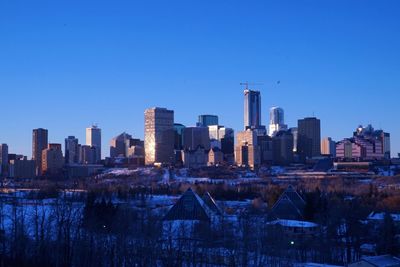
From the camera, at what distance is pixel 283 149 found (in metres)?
84.6

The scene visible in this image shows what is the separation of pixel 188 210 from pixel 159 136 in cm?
6590

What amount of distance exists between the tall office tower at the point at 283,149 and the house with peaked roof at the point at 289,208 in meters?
57.8

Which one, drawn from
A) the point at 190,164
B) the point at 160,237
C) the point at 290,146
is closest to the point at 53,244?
the point at 160,237

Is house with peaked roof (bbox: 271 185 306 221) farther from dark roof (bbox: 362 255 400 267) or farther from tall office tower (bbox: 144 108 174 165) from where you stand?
tall office tower (bbox: 144 108 174 165)

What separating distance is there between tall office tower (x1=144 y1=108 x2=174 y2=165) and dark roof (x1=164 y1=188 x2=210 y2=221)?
61.2 metres

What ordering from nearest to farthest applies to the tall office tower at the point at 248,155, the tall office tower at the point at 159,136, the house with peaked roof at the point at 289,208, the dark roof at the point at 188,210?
the dark roof at the point at 188,210 < the house with peaked roof at the point at 289,208 < the tall office tower at the point at 248,155 < the tall office tower at the point at 159,136


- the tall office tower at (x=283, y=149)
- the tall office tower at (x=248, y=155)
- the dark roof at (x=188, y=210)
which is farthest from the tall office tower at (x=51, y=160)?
the dark roof at (x=188, y=210)

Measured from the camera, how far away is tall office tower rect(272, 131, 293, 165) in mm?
84012

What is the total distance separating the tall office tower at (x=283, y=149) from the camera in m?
84.0

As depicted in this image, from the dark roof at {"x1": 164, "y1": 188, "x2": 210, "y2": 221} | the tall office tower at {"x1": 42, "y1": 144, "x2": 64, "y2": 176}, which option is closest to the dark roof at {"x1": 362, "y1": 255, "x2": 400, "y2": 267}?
the dark roof at {"x1": 164, "y1": 188, "x2": 210, "y2": 221}

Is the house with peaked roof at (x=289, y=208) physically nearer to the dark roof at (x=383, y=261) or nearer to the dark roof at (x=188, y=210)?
the dark roof at (x=188, y=210)

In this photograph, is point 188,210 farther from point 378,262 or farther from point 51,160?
point 51,160

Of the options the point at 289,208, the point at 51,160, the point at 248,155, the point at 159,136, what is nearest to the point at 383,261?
the point at 289,208

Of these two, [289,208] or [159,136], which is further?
[159,136]
